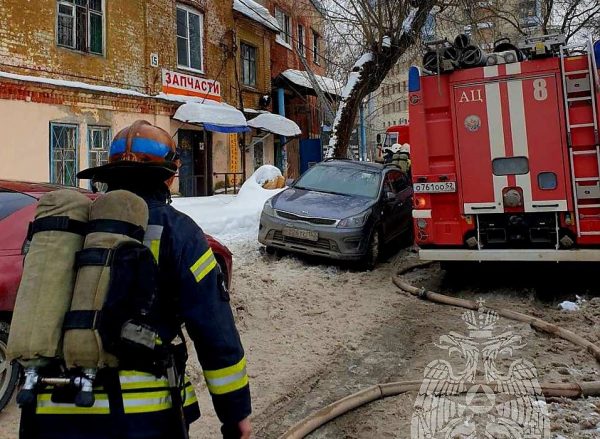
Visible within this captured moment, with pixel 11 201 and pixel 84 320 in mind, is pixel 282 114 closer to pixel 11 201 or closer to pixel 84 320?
pixel 11 201

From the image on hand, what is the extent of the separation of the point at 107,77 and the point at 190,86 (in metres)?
3.33

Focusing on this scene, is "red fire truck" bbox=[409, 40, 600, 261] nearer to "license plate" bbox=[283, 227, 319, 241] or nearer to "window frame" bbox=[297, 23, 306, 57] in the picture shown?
"license plate" bbox=[283, 227, 319, 241]

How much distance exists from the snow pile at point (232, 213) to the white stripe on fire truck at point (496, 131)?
4.77 m

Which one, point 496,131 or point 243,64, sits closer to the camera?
point 496,131

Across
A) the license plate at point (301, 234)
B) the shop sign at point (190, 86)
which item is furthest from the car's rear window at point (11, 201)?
the shop sign at point (190, 86)

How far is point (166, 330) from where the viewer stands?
1932 millimetres

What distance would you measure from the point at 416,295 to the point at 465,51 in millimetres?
3022

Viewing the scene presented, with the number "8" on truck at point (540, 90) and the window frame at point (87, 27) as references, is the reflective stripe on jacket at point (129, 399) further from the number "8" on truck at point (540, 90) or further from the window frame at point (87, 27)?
the window frame at point (87, 27)

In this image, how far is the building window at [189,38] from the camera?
17.6 m

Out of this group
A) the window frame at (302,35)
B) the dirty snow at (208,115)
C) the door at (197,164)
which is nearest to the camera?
the dirty snow at (208,115)

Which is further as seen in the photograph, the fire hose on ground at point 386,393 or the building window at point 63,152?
the building window at point 63,152

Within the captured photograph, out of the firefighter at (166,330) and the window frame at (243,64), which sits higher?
the window frame at (243,64)

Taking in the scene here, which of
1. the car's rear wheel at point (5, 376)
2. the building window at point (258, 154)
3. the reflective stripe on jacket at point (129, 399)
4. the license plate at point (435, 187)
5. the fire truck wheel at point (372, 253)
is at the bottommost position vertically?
the car's rear wheel at point (5, 376)

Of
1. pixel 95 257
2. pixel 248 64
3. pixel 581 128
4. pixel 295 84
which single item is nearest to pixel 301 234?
pixel 581 128
